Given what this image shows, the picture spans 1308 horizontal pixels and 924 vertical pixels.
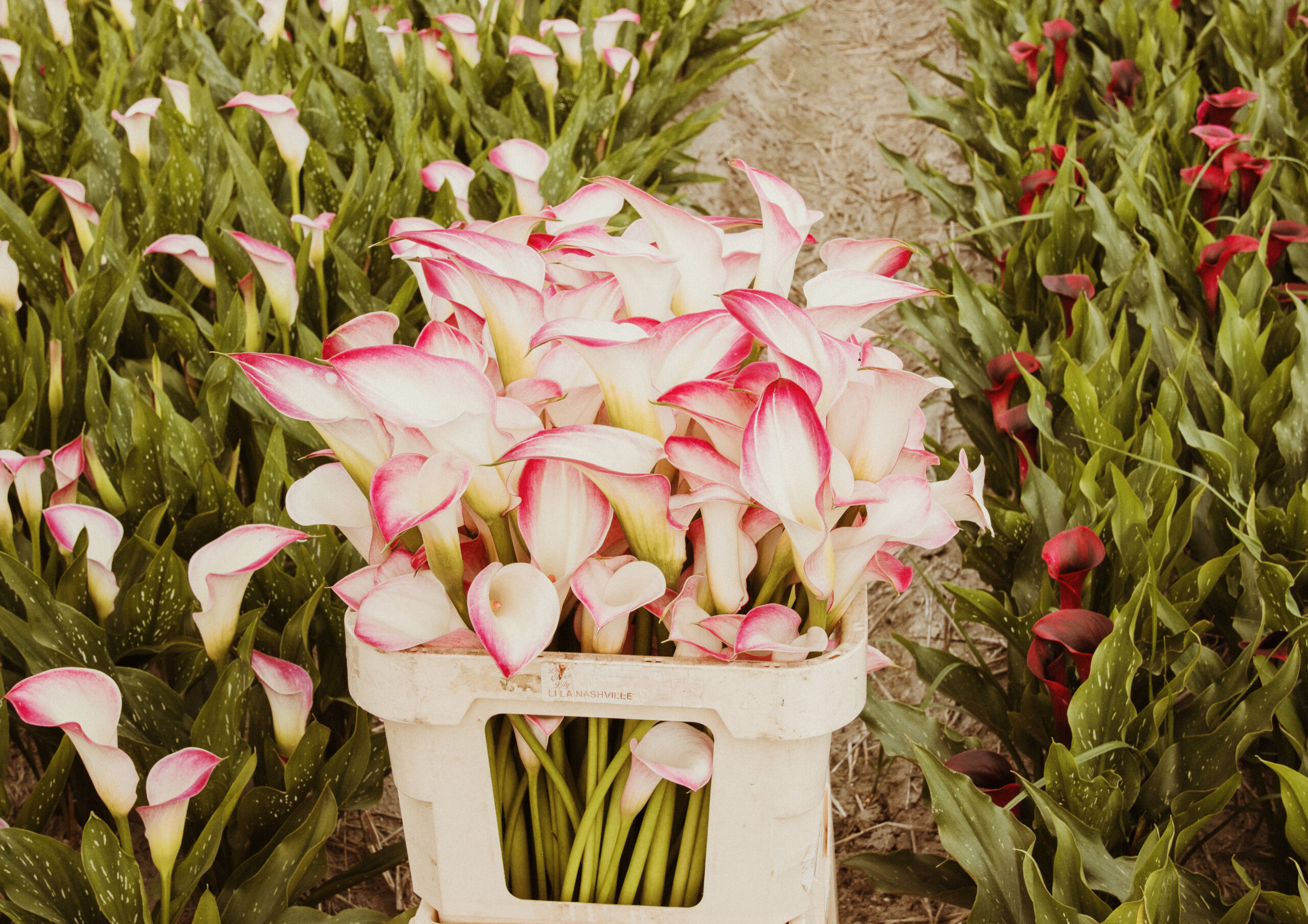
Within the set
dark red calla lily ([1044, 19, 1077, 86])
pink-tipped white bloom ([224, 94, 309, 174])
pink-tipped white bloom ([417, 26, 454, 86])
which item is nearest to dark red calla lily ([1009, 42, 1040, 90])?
dark red calla lily ([1044, 19, 1077, 86])

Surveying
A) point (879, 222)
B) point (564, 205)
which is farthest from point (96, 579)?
point (879, 222)

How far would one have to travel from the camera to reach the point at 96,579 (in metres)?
0.85

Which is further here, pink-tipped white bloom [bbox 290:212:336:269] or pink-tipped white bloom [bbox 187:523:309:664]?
pink-tipped white bloom [bbox 290:212:336:269]

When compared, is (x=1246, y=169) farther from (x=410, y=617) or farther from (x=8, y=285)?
(x=8, y=285)

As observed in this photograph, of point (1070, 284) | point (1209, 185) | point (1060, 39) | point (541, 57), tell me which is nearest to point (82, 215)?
point (541, 57)

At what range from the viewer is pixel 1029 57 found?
2.13 meters

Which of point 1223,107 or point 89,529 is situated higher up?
point 1223,107

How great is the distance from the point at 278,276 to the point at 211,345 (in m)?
0.19

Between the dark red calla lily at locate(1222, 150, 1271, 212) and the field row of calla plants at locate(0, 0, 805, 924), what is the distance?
81cm

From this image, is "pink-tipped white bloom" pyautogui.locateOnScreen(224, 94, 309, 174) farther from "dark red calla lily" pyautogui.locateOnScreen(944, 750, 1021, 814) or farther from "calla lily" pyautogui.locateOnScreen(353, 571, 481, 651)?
"dark red calla lily" pyautogui.locateOnScreen(944, 750, 1021, 814)

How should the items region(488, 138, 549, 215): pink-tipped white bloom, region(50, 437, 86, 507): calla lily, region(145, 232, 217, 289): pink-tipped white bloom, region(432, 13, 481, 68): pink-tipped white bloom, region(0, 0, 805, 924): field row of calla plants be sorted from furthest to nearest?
1. region(432, 13, 481, 68): pink-tipped white bloom
2. region(145, 232, 217, 289): pink-tipped white bloom
3. region(488, 138, 549, 215): pink-tipped white bloom
4. region(50, 437, 86, 507): calla lily
5. region(0, 0, 805, 924): field row of calla plants

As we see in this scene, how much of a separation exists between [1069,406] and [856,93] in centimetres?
235

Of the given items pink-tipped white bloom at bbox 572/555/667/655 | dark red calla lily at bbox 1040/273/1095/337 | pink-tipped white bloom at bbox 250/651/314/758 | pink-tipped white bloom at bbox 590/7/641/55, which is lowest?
pink-tipped white bloom at bbox 250/651/314/758

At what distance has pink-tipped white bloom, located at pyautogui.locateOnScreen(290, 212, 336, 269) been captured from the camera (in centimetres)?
116
